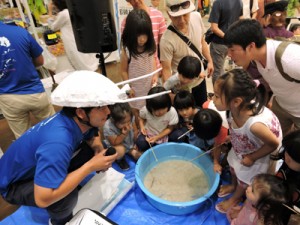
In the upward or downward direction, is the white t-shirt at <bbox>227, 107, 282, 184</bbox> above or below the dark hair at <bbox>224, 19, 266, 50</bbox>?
below

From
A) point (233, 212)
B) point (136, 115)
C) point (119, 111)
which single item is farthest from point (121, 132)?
point (233, 212)

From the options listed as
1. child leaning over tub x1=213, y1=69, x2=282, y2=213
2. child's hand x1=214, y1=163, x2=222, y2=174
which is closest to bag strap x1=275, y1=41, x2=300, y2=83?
child leaning over tub x1=213, y1=69, x2=282, y2=213

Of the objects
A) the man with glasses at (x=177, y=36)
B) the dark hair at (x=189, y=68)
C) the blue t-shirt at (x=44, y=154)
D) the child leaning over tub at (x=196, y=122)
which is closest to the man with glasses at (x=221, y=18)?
the man with glasses at (x=177, y=36)

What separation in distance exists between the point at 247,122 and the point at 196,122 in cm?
37

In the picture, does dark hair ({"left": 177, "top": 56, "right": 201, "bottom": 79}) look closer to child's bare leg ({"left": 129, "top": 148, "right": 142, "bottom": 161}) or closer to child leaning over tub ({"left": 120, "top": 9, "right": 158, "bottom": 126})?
child leaning over tub ({"left": 120, "top": 9, "right": 158, "bottom": 126})

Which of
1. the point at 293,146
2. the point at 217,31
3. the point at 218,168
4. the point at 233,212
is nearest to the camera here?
the point at 293,146

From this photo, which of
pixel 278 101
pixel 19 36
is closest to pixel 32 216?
pixel 19 36

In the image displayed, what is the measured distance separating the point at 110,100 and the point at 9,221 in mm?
1070

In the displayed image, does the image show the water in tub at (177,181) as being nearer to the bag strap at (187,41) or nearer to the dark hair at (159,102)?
the dark hair at (159,102)

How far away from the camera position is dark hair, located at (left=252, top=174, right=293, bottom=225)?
1000 mm

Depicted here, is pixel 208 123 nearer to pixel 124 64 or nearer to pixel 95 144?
pixel 95 144

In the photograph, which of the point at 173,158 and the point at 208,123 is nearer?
the point at 208,123

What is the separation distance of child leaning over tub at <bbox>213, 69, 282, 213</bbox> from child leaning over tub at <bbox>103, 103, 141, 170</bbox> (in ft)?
1.94

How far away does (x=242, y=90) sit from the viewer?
1.08 m
